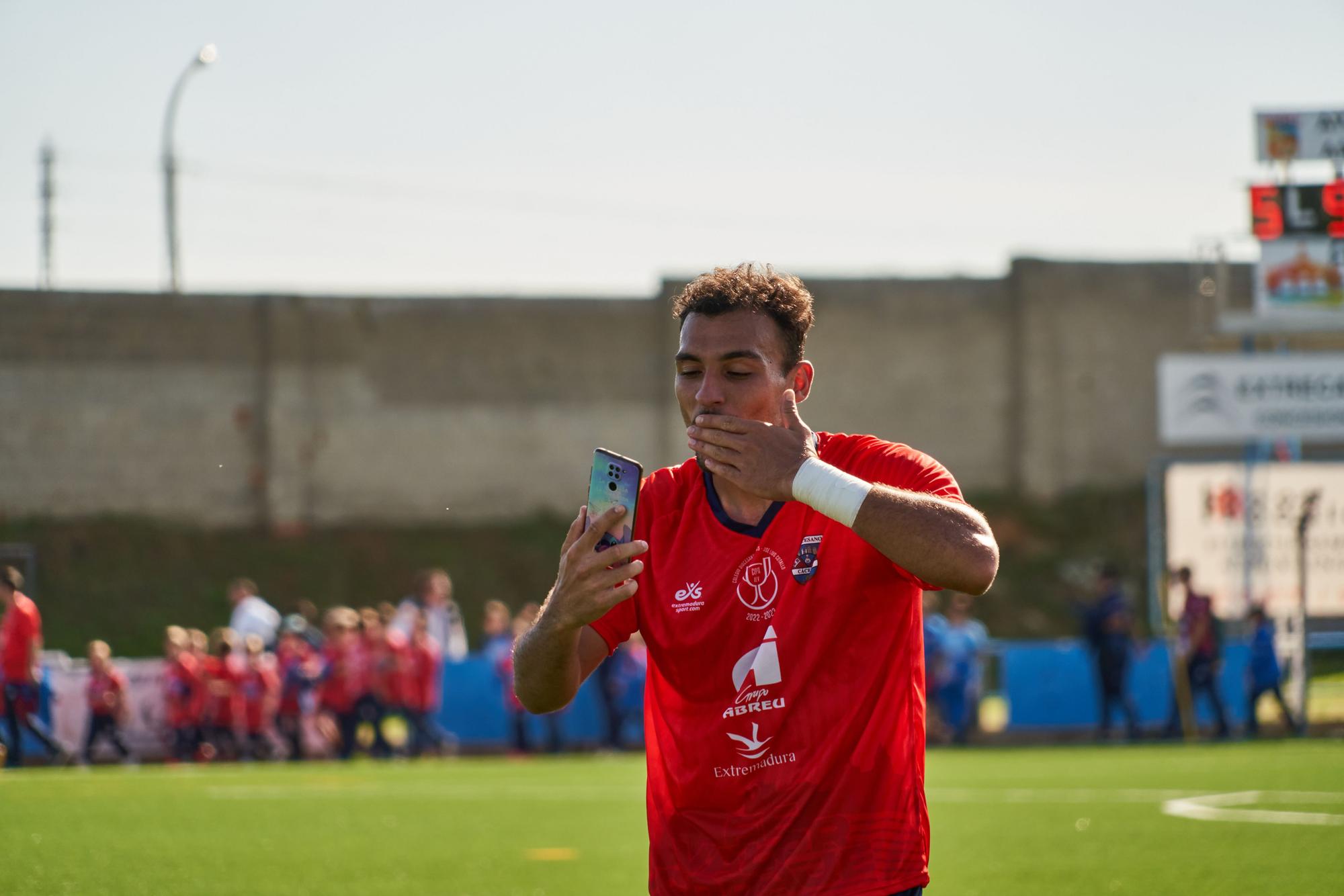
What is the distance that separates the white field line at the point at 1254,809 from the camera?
1135 centimetres

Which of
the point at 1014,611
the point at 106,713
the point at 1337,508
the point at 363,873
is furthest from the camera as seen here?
the point at 1014,611

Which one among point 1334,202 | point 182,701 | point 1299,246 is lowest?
point 182,701

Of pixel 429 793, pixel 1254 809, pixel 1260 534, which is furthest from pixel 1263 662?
pixel 429 793

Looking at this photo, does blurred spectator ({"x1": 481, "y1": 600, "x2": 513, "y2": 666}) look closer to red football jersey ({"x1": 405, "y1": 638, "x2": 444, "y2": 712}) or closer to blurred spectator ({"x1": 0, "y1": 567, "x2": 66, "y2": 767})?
red football jersey ({"x1": 405, "y1": 638, "x2": 444, "y2": 712})

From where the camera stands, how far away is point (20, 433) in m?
37.3

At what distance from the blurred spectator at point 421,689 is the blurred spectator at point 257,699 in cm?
187

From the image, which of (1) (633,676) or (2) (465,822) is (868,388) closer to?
(1) (633,676)

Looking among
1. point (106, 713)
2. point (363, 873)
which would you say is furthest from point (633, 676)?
point (363, 873)

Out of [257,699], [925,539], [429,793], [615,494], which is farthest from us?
[257,699]

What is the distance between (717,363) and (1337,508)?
23113 mm

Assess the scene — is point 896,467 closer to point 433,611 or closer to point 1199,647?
point 1199,647

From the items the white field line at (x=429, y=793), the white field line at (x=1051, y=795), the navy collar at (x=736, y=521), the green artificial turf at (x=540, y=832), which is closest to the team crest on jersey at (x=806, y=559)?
the navy collar at (x=736, y=521)

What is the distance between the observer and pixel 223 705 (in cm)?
2142

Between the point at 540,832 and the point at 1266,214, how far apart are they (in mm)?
14659
